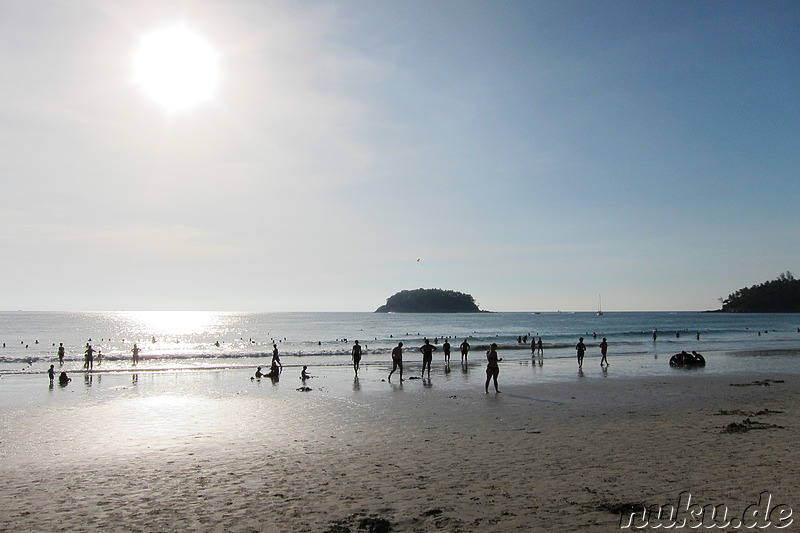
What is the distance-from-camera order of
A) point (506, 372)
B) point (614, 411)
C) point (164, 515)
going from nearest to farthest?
point (164, 515) → point (614, 411) → point (506, 372)

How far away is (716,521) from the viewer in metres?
7.45

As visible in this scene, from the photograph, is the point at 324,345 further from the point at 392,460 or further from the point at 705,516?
the point at 705,516

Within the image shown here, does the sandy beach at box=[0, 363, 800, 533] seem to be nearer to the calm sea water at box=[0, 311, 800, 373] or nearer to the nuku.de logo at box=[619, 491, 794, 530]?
the nuku.de logo at box=[619, 491, 794, 530]

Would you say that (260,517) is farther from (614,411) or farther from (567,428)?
(614,411)

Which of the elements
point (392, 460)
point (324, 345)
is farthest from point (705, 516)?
point (324, 345)

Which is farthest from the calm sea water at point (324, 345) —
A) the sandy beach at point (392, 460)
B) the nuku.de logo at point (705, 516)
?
the nuku.de logo at point (705, 516)

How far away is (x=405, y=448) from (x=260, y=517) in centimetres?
488

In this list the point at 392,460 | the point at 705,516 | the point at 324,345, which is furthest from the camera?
the point at 324,345

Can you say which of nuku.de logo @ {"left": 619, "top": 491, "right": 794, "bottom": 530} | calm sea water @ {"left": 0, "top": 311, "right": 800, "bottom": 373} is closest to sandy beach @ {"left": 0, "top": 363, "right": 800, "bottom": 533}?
nuku.de logo @ {"left": 619, "top": 491, "right": 794, "bottom": 530}

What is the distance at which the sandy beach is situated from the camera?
314 inches

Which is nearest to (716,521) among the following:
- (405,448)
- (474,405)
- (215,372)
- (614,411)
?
(405,448)

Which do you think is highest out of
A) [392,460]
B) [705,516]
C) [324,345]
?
[705,516]

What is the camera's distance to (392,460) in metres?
11.2

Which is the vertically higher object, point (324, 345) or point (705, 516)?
point (705, 516)
